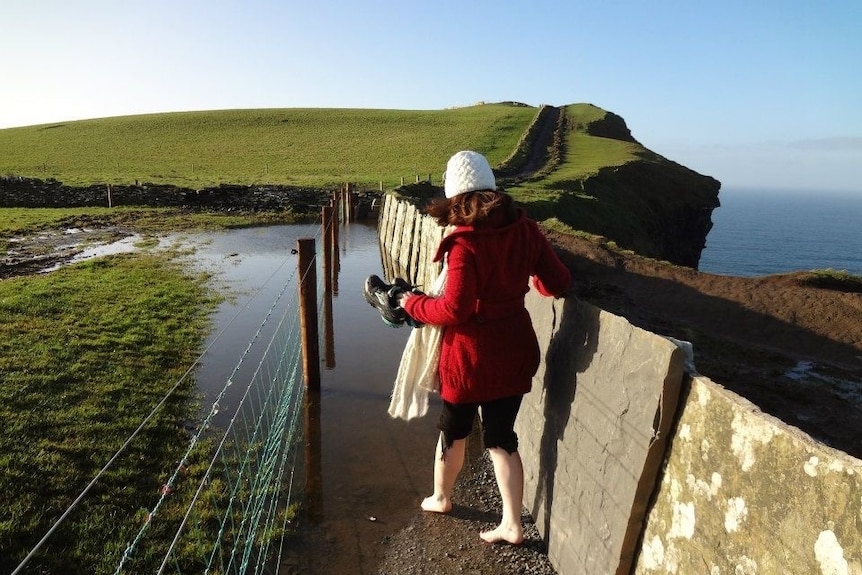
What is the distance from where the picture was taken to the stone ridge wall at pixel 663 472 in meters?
1.97

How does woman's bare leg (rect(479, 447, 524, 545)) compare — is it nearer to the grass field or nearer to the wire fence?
the wire fence

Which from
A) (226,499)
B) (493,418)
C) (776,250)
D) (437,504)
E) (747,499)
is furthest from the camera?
(776,250)

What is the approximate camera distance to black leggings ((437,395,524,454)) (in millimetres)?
3912

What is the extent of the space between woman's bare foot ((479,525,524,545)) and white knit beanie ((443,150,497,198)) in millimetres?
2482

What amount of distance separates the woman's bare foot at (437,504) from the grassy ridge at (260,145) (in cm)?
3056

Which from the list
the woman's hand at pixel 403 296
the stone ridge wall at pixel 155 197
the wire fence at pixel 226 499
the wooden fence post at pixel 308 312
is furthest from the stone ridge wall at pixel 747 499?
the stone ridge wall at pixel 155 197

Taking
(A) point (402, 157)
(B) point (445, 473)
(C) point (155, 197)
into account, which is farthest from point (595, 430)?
(A) point (402, 157)

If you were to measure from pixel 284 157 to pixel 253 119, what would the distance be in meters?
20.5

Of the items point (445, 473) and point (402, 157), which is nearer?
point (445, 473)

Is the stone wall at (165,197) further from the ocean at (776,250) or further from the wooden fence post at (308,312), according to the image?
the ocean at (776,250)

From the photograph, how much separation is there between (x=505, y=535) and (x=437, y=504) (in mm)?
713

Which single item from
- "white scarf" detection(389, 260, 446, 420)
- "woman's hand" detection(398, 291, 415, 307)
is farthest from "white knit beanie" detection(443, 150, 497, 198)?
"woman's hand" detection(398, 291, 415, 307)

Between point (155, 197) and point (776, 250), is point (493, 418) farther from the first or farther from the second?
point (776, 250)

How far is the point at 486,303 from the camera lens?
367 centimetres
